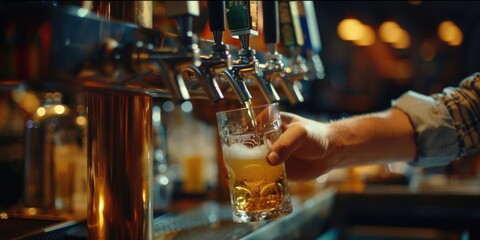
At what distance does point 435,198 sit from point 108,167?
2.02 metres

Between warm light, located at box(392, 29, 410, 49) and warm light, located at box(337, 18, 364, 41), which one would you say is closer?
warm light, located at box(337, 18, 364, 41)

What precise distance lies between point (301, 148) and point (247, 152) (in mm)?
259

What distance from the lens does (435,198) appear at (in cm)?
274

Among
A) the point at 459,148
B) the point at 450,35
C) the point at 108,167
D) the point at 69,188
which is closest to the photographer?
the point at 108,167

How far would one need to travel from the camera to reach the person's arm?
1.48m

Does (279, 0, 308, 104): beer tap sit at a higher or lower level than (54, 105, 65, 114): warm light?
higher

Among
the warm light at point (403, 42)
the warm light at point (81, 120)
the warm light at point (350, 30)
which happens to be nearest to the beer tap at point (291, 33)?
the warm light at point (81, 120)

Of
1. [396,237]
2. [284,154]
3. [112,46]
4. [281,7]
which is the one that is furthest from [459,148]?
[112,46]

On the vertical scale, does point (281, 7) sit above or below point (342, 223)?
above

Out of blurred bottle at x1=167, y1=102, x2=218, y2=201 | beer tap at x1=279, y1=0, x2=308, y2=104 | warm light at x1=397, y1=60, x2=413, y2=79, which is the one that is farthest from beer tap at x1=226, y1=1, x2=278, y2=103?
warm light at x1=397, y1=60, x2=413, y2=79

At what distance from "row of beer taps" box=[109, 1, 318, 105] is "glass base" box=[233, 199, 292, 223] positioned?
237 mm

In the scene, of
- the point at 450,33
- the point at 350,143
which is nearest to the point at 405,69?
the point at 450,33

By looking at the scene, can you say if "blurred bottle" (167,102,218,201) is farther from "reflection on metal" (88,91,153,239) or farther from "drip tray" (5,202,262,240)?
"reflection on metal" (88,91,153,239)

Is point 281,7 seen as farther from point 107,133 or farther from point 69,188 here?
point 69,188
